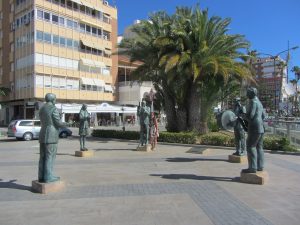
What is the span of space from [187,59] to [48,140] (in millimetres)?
13669

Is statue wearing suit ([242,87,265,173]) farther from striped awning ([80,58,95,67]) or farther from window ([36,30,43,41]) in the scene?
striped awning ([80,58,95,67])

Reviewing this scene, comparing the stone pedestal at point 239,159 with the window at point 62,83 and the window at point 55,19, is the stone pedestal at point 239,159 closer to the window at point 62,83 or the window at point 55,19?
the window at point 62,83

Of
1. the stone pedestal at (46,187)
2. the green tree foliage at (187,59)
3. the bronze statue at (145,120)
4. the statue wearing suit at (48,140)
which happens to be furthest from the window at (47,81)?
the stone pedestal at (46,187)

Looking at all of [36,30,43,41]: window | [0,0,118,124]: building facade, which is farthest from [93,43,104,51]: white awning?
[36,30,43,41]: window

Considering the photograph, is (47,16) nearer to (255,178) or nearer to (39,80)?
(39,80)

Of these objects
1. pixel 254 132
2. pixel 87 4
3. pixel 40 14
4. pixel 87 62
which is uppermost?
pixel 87 4

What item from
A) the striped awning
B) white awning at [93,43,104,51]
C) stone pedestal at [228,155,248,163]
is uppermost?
white awning at [93,43,104,51]

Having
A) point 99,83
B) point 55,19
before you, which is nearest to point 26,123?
point 55,19

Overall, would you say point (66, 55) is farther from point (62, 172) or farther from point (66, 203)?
point (66, 203)

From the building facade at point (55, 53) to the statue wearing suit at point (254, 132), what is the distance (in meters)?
44.5

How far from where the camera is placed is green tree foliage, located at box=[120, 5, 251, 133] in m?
21.4

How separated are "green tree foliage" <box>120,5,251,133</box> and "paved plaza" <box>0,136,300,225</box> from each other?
9415mm

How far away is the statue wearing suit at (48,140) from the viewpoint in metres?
8.56

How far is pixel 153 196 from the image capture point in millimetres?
7980
